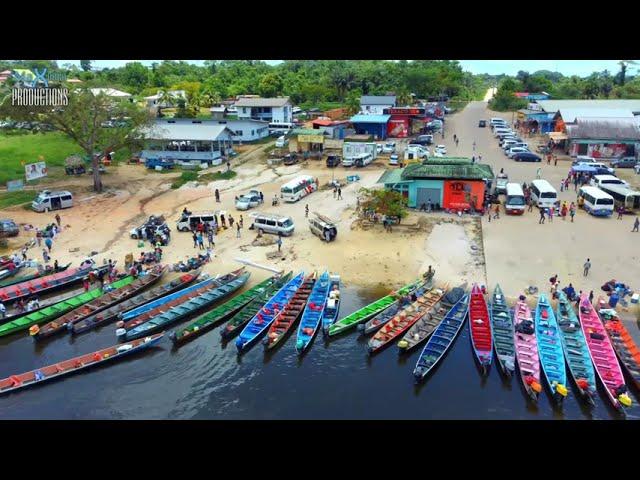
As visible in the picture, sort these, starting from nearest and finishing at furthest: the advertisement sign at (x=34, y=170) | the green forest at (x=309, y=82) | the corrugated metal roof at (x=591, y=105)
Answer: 1. the advertisement sign at (x=34, y=170)
2. the corrugated metal roof at (x=591, y=105)
3. the green forest at (x=309, y=82)

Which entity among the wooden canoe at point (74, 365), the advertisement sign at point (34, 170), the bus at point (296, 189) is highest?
the advertisement sign at point (34, 170)

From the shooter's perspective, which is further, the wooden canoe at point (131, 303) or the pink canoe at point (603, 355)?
the wooden canoe at point (131, 303)

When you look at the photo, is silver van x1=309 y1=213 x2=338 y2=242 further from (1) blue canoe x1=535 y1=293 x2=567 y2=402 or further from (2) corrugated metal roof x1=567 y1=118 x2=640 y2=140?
(2) corrugated metal roof x1=567 y1=118 x2=640 y2=140

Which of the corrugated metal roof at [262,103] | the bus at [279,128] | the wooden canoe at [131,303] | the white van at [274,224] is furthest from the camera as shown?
the corrugated metal roof at [262,103]

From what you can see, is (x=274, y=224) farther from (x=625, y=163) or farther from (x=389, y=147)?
(x=625, y=163)

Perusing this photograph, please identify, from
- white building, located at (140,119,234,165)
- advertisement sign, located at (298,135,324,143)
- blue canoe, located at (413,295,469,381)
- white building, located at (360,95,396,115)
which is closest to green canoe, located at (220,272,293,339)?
blue canoe, located at (413,295,469,381)

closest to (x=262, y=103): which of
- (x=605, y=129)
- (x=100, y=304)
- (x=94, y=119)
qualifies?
(x=94, y=119)

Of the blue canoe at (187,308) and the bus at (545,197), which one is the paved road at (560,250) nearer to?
the bus at (545,197)

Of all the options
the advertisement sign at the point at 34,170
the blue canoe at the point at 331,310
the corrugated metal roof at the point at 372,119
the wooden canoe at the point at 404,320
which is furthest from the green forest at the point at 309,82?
the wooden canoe at the point at 404,320
